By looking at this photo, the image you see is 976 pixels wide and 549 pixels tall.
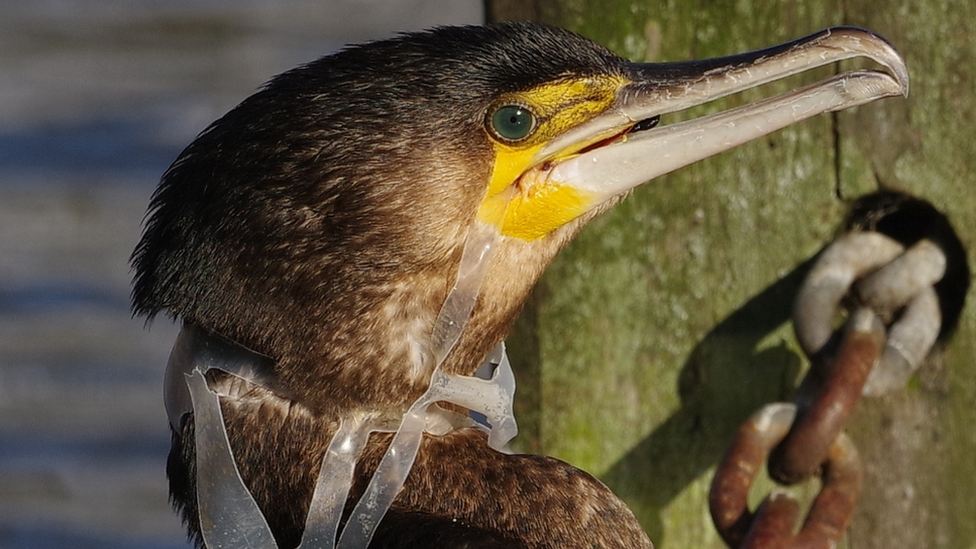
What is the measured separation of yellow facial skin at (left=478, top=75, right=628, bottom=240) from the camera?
2.10 meters

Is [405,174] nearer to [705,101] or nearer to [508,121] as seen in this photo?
[508,121]

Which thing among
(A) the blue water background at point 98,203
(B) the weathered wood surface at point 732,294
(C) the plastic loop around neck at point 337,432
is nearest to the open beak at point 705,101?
(C) the plastic loop around neck at point 337,432

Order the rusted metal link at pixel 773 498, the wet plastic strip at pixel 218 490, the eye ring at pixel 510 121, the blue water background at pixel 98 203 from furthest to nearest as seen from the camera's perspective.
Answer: the blue water background at pixel 98 203
the rusted metal link at pixel 773 498
the eye ring at pixel 510 121
the wet plastic strip at pixel 218 490

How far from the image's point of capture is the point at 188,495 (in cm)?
213

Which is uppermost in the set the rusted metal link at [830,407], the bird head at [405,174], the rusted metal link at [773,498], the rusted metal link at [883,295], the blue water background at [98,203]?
the bird head at [405,174]

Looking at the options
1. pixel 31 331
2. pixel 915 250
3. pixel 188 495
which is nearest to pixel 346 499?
pixel 188 495

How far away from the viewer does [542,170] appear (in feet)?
7.00

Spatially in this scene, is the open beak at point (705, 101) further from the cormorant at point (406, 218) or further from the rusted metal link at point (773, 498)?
the rusted metal link at point (773, 498)

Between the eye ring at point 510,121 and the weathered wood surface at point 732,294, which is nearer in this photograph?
the eye ring at point 510,121

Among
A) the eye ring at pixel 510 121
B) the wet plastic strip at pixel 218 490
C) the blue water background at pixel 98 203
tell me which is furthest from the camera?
the blue water background at pixel 98 203

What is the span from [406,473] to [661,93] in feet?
2.25

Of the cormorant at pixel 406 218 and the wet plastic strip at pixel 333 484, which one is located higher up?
the cormorant at pixel 406 218

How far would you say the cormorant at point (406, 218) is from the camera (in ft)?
6.60

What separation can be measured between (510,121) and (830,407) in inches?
31.7
